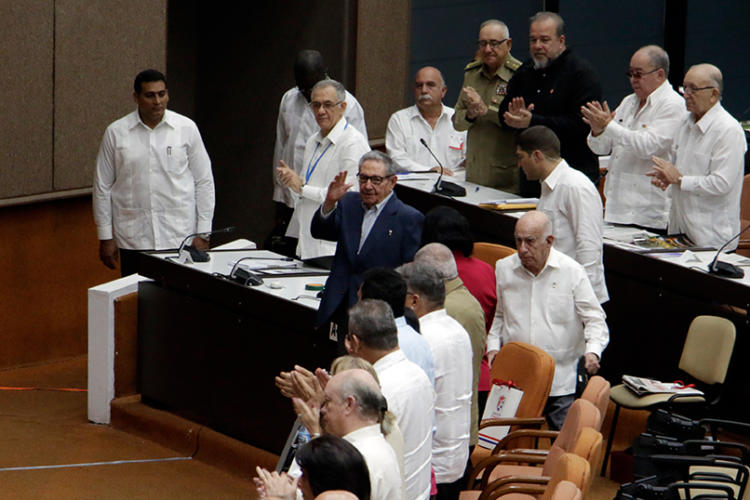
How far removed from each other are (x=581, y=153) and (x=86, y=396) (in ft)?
11.2

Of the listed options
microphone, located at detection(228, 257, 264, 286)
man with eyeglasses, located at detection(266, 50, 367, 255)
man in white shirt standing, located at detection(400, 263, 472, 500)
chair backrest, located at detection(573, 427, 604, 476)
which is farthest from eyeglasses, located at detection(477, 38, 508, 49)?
chair backrest, located at detection(573, 427, 604, 476)

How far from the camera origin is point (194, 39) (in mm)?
10742

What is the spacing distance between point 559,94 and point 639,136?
59 centimetres

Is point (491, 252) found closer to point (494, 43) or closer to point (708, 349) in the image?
point (708, 349)

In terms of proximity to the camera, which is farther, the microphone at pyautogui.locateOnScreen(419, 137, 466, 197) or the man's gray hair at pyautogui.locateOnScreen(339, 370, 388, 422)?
the microphone at pyautogui.locateOnScreen(419, 137, 466, 197)

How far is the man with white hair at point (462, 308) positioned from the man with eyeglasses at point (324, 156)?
5.54ft

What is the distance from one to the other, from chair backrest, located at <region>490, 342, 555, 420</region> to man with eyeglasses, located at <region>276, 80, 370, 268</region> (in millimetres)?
1582

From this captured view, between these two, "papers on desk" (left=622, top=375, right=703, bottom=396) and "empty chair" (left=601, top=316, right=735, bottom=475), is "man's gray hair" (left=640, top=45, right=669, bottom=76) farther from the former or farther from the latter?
"papers on desk" (left=622, top=375, right=703, bottom=396)

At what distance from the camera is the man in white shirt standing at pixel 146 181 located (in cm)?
758

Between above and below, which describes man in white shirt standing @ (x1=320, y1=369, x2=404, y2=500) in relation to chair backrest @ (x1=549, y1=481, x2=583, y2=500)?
above

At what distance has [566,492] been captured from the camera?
3877 millimetres

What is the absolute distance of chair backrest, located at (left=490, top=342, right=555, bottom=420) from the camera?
216 inches

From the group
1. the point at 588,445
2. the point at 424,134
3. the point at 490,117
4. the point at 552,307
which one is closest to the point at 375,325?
the point at 588,445

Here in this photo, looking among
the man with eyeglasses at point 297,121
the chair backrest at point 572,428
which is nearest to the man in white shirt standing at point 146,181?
the man with eyeglasses at point 297,121
